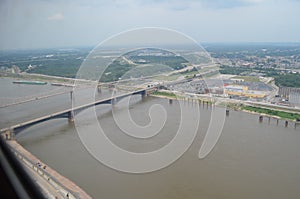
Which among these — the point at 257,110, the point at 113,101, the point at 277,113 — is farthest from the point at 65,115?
the point at 277,113

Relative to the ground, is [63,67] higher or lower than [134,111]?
higher

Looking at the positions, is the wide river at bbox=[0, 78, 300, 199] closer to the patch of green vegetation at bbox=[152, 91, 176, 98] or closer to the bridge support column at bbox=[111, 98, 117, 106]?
the bridge support column at bbox=[111, 98, 117, 106]

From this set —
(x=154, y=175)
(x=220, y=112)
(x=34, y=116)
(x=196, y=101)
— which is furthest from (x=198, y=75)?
(x=154, y=175)

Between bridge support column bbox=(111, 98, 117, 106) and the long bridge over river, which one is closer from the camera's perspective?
the long bridge over river

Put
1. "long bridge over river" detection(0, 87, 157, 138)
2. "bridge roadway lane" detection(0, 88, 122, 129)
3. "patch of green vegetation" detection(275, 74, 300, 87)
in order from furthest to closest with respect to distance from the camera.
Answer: "patch of green vegetation" detection(275, 74, 300, 87) < "bridge roadway lane" detection(0, 88, 122, 129) < "long bridge over river" detection(0, 87, 157, 138)

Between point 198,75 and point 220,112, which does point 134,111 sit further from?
point 198,75

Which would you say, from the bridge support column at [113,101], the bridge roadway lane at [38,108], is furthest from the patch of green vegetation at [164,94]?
the bridge roadway lane at [38,108]

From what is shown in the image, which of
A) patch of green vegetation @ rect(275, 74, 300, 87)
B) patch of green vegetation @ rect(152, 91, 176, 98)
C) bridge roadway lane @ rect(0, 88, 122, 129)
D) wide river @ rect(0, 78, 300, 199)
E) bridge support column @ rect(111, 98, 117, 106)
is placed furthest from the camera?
patch of green vegetation @ rect(275, 74, 300, 87)

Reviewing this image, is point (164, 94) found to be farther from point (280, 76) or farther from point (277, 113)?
point (280, 76)

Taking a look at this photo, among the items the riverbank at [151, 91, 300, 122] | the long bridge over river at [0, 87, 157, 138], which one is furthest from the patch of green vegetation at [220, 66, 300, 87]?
Answer: the long bridge over river at [0, 87, 157, 138]
